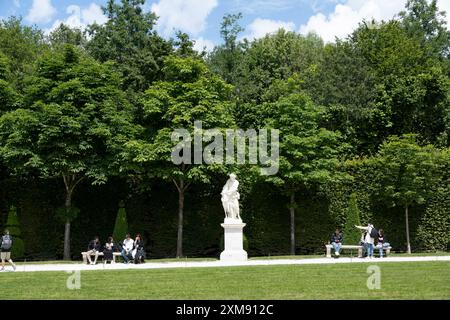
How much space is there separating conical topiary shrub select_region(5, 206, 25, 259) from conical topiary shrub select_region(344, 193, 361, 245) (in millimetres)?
16815

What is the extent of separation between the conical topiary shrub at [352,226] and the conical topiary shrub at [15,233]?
16815 mm

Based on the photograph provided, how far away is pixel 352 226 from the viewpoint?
31516 mm

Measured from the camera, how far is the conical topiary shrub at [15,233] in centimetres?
3156

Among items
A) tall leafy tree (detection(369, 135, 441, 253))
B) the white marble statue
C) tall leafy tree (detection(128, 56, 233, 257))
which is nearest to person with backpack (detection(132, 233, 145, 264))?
the white marble statue

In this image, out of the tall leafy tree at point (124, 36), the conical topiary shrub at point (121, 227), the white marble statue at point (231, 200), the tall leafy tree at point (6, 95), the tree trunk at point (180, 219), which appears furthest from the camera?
the tall leafy tree at point (124, 36)

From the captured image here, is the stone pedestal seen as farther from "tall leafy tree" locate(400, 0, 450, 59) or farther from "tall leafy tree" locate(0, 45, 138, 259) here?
"tall leafy tree" locate(400, 0, 450, 59)

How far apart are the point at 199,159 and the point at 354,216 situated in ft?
28.2

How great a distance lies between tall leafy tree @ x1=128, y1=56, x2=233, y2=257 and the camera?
29781 millimetres

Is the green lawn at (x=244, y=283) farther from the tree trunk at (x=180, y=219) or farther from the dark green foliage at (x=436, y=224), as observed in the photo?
the dark green foliage at (x=436, y=224)

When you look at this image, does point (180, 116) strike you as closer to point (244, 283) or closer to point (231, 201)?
point (231, 201)

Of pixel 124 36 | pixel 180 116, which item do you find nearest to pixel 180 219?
pixel 180 116

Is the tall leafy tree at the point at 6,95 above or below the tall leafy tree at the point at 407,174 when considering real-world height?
above

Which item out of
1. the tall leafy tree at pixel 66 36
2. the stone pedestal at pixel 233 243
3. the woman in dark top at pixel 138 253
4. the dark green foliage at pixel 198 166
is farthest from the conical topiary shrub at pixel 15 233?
the tall leafy tree at pixel 66 36

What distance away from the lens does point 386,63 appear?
4647 cm
